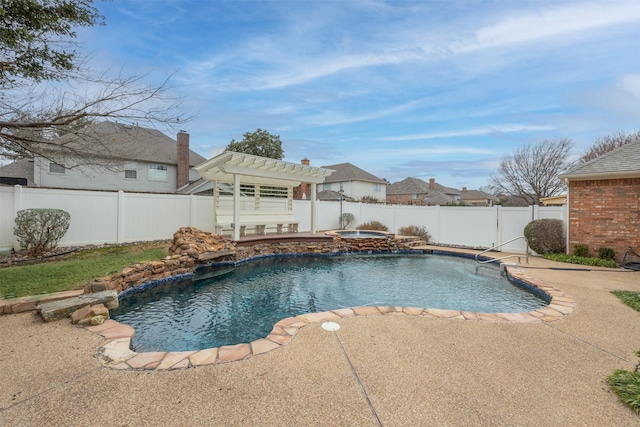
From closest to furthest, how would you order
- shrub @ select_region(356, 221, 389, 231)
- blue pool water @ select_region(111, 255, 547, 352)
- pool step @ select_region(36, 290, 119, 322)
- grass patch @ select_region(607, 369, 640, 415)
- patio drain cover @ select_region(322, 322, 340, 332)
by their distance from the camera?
grass patch @ select_region(607, 369, 640, 415), patio drain cover @ select_region(322, 322, 340, 332), pool step @ select_region(36, 290, 119, 322), blue pool water @ select_region(111, 255, 547, 352), shrub @ select_region(356, 221, 389, 231)

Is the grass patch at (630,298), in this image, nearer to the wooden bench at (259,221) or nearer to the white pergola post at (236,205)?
the white pergola post at (236,205)

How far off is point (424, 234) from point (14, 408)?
13075 millimetres

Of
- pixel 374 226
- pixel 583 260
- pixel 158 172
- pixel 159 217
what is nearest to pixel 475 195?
pixel 374 226

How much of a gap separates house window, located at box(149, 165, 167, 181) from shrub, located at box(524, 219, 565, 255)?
851 inches

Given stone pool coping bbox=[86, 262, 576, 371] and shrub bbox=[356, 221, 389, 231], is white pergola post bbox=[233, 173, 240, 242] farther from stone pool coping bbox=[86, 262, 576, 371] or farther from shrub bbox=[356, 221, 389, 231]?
shrub bbox=[356, 221, 389, 231]

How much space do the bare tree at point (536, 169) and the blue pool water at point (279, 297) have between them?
18.0 m

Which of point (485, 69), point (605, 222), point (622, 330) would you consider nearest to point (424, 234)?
point (605, 222)

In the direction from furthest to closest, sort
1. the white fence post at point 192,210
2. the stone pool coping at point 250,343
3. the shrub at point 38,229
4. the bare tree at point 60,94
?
the white fence post at point 192,210
the shrub at point 38,229
the bare tree at point 60,94
the stone pool coping at point 250,343

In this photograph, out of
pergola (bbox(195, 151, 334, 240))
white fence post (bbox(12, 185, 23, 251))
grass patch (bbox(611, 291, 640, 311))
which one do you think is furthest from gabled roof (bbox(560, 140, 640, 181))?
white fence post (bbox(12, 185, 23, 251))

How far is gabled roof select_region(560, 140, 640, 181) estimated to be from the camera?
7.89 meters

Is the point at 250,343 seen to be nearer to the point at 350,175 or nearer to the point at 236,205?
the point at 236,205

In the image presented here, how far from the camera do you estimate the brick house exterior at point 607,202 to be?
26.0ft

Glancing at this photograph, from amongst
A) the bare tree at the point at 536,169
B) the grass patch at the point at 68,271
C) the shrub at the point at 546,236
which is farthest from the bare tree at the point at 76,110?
the bare tree at the point at 536,169

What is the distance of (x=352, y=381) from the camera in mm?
2562
